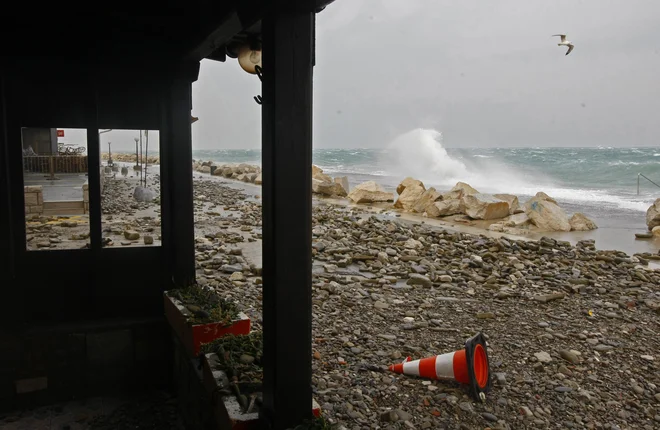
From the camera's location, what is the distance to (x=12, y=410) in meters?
4.52

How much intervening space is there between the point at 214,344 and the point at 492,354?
2.84m

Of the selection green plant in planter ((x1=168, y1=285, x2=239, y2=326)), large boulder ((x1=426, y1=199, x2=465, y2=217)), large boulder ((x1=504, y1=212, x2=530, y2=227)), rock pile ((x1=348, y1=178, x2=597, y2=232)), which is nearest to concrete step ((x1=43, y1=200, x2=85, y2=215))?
green plant in planter ((x1=168, y1=285, x2=239, y2=326))

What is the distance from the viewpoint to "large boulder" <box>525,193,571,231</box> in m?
15.4

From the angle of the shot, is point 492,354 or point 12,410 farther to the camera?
point 492,354

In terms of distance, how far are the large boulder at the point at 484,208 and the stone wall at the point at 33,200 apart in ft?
45.4

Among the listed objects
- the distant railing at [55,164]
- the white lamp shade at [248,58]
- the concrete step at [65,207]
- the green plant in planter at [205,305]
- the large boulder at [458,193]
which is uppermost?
the white lamp shade at [248,58]

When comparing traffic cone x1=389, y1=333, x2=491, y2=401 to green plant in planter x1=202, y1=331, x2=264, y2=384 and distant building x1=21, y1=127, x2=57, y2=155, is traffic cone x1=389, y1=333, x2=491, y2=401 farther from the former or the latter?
distant building x1=21, y1=127, x2=57, y2=155

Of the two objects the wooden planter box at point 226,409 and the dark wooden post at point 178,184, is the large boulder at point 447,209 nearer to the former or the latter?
the dark wooden post at point 178,184

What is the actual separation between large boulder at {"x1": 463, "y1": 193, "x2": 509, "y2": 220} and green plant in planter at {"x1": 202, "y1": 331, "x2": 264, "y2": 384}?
13756mm

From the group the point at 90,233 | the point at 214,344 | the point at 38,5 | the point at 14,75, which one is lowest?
the point at 214,344

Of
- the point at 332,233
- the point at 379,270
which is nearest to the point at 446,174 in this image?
the point at 332,233

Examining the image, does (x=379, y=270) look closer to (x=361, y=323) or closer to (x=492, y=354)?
(x=361, y=323)

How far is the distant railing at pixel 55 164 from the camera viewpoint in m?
4.67

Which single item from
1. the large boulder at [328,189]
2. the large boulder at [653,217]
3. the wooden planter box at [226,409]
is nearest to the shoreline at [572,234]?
the large boulder at [653,217]
